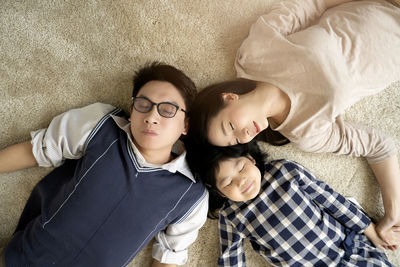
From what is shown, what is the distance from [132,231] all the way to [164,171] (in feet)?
0.80

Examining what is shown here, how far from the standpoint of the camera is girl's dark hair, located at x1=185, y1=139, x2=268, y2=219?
1040mm

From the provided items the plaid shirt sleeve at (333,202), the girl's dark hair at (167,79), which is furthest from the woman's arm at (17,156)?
the plaid shirt sleeve at (333,202)

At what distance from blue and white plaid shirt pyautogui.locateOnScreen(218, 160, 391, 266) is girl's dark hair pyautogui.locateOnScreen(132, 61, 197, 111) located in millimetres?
470

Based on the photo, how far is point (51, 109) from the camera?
1.11 metres

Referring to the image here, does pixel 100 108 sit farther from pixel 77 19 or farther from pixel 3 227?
pixel 3 227

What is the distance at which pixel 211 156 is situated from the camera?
104 centimetres

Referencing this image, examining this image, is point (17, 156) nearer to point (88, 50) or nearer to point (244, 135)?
point (88, 50)

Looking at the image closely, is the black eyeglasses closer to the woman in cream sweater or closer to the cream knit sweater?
the woman in cream sweater

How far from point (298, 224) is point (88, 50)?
1.12 meters

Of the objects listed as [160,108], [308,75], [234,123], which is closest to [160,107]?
[160,108]

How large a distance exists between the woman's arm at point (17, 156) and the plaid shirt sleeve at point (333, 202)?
3.43ft

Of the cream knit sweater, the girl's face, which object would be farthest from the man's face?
the cream knit sweater

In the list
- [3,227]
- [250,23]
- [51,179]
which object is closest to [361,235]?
[250,23]

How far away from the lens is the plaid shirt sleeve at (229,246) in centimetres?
115
